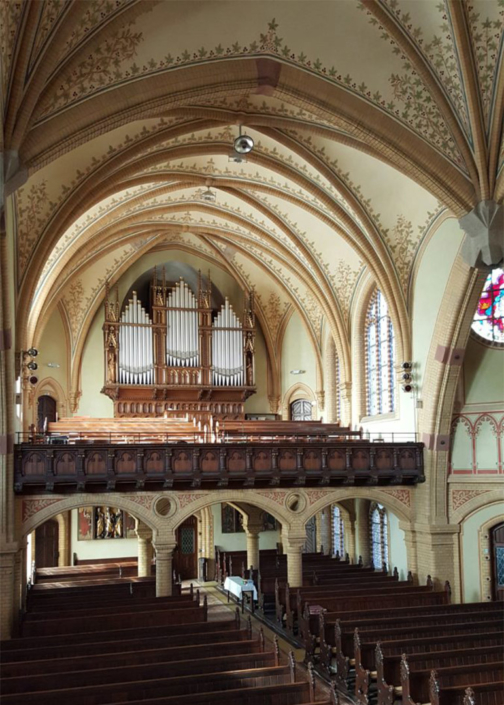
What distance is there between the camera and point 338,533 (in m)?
29.2

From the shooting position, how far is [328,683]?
15.7 metres

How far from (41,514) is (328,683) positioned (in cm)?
844

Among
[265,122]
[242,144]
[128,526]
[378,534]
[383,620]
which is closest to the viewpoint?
[383,620]

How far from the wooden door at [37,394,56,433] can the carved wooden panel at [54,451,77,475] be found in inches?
456

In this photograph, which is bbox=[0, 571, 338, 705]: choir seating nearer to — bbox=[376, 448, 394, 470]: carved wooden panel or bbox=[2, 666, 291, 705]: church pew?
bbox=[2, 666, 291, 705]: church pew

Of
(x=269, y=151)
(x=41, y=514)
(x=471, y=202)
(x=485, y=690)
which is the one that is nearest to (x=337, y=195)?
(x=269, y=151)

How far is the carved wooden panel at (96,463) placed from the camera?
19.5 m

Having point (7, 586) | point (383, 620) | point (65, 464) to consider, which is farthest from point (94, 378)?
point (383, 620)

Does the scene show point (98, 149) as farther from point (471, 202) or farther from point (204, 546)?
point (204, 546)

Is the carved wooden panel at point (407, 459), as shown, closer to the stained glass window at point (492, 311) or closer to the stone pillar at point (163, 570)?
the stained glass window at point (492, 311)

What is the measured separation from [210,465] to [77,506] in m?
3.65

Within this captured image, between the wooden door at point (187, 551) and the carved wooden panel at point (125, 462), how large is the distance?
11293 mm

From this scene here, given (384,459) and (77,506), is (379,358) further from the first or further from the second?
(77,506)

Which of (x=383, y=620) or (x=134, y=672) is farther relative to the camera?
(x=383, y=620)
